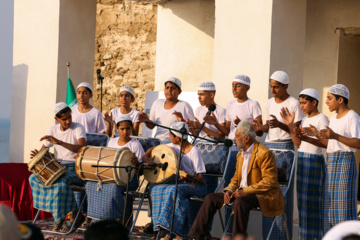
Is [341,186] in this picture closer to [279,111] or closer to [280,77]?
[279,111]

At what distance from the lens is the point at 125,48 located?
41.9 ft

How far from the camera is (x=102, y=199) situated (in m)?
6.72

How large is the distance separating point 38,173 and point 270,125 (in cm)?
272

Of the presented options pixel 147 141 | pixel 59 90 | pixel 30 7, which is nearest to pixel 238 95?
pixel 147 141

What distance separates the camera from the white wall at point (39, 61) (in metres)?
9.63

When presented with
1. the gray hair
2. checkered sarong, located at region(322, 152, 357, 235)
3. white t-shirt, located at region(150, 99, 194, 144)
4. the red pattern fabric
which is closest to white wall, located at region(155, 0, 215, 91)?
white t-shirt, located at region(150, 99, 194, 144)

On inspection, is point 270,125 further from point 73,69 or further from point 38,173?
point 73,69

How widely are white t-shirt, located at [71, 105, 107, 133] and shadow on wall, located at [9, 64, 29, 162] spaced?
223 centimetres

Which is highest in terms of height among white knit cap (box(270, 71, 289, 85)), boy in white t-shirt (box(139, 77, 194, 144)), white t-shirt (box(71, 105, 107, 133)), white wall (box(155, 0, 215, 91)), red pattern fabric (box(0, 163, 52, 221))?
white wall (box(155, 0, 215, 91))

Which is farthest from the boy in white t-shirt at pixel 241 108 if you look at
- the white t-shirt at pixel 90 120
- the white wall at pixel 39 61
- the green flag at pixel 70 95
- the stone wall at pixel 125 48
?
the stone wall at pixel 125 48

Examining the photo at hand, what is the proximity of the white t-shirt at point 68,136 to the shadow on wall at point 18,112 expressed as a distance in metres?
2.71

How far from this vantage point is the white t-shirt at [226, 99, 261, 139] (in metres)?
6.75

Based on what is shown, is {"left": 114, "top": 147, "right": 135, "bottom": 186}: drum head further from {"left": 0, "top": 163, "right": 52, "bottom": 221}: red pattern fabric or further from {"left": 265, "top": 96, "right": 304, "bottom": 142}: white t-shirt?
{"left": 0, "top": 163, "right": 52, "bottom": 221}: red pattern fabric

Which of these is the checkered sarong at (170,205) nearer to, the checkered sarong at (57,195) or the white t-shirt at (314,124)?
the white t-shirt at (314,124)
